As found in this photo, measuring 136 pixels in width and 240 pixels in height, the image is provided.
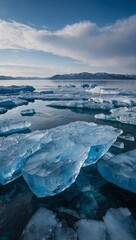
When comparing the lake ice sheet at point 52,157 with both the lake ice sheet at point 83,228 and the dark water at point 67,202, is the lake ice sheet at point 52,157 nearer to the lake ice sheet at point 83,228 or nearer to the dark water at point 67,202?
the dark water at point 67,202

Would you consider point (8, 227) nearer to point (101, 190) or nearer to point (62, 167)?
point (62, 167)

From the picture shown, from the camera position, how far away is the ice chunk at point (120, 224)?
1.88 m

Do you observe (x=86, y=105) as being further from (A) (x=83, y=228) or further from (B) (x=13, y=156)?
(A) (x=83, y=228)

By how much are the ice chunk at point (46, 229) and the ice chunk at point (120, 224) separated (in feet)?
1.52

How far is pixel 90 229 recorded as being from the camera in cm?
196

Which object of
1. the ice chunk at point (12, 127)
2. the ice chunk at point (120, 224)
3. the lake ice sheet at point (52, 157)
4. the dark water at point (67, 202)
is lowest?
the dark water at point (67, 202)

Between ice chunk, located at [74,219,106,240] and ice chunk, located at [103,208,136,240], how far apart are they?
0.08 meters

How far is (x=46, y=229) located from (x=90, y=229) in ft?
1.74

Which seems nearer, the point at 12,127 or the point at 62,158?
the point at 62,158

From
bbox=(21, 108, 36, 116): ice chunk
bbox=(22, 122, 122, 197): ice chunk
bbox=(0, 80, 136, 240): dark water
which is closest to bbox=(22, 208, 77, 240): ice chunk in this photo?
bbox=(0, 80, 136, 240): dark water

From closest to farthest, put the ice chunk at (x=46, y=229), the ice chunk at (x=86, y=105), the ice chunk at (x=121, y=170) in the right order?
the ice chunk at (x=46, y=229) < the ice chunk at (x=121, y=170) < the ice chunk at (x=86, y=105)

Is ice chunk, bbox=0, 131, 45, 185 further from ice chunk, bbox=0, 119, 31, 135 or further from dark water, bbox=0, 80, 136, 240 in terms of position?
ice chunk, bbox=0, 119, 31, 135

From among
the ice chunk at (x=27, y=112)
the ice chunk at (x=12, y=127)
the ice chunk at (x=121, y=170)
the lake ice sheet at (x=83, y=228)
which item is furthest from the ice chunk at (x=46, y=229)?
the ice chunk at (x=27, y=112)

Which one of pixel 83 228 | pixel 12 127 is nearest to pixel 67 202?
pixel 83 228
